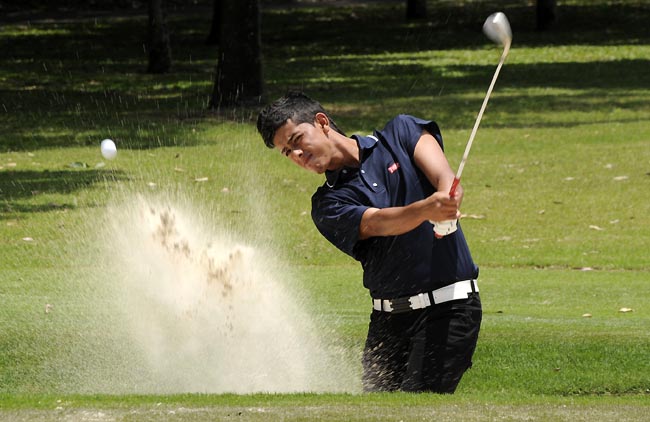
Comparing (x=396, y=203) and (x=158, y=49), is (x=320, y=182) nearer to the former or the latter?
(x=396, y=203)

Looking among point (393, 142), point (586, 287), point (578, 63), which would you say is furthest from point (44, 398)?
point (578, 63)

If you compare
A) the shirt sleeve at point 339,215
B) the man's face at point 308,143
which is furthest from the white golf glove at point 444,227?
the man's face at point 308,143

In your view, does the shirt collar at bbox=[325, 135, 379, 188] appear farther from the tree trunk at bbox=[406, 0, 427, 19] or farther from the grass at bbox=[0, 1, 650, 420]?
the tree trunk at bbox=[406, 0, 427, 19]

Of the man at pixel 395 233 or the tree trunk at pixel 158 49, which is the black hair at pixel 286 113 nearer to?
the man at pixel 395 233

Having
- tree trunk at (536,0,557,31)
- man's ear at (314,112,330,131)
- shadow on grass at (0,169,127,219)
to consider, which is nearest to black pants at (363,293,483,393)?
man's ear at (314,112,330,131)

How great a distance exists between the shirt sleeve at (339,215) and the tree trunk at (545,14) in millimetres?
31639

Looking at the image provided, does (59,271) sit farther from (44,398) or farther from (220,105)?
(220,105)

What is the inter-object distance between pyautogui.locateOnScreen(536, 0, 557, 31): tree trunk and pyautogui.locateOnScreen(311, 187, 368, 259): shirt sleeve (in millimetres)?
31639

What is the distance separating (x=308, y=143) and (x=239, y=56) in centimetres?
1707

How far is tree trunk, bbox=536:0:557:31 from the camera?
35500 millimetres

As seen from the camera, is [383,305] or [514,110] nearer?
[383,305]

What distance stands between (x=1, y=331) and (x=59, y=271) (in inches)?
120

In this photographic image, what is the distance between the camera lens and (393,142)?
486 cm

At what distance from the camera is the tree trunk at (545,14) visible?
35.5 m
